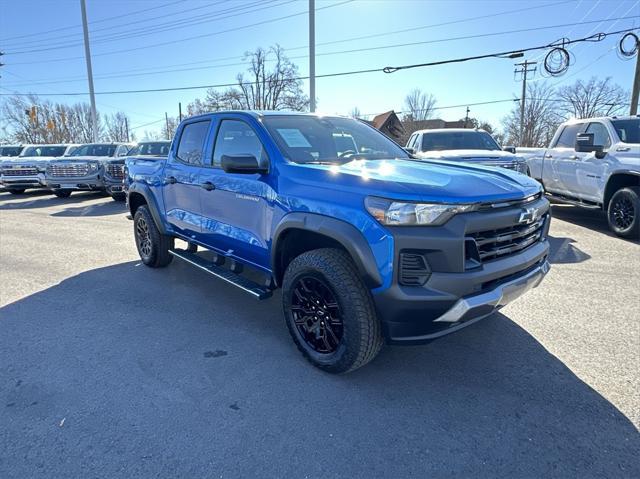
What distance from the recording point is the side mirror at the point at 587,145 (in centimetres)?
692

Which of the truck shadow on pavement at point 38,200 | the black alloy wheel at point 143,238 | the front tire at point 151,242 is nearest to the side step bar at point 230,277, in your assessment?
the front tire at point 151,242

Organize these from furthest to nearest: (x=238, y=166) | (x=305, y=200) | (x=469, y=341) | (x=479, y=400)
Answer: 1. (x=469, y=341)
2. (x=238, y=166)
3. (x=305, y=200)
4. (x=479, y=400)

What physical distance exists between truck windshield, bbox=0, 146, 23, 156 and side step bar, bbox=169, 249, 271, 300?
19.1 m

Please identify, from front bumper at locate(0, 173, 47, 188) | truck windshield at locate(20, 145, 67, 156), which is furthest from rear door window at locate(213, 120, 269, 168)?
truck windshield at locate(20, 145, 67, 156)

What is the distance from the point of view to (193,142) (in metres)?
4.58

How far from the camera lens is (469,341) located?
347 cm

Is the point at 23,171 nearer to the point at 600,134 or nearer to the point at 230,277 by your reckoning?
the point at 230,277

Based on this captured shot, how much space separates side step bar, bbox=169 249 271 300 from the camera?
3.51 m

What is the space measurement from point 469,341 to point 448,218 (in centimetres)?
148

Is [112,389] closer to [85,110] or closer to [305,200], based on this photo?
[305,200]

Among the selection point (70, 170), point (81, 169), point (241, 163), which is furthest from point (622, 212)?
point (70, 170)

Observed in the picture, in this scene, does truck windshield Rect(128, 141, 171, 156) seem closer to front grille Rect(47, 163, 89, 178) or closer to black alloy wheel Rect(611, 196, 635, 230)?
front grille Rect(47, 163, 89, 178)

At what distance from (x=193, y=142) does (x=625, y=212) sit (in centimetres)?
684

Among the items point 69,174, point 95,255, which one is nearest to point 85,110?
point 69,174
